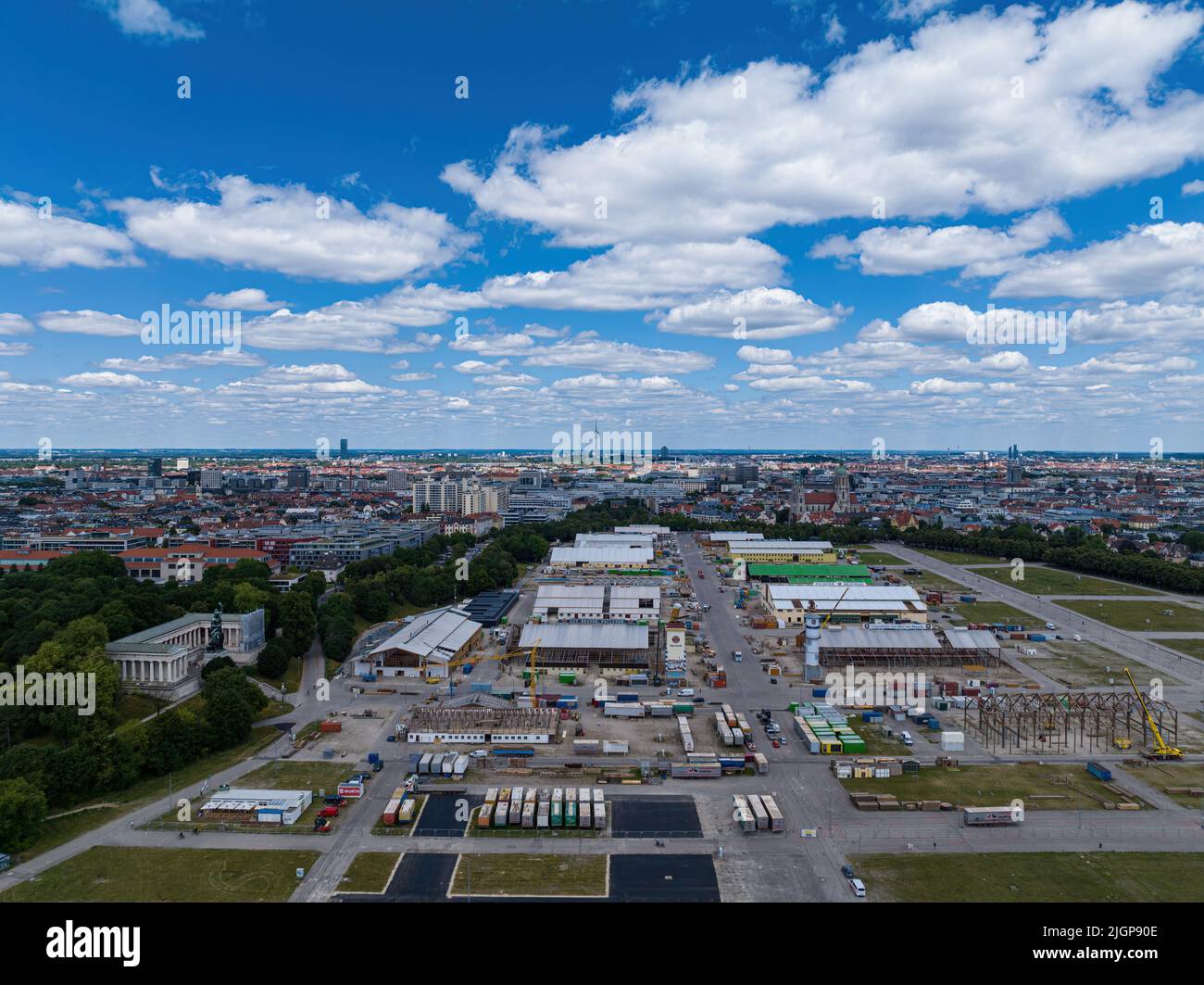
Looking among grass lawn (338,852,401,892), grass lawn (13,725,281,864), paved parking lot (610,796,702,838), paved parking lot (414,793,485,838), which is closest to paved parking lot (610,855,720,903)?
paved parking lot (610,796,702,838)

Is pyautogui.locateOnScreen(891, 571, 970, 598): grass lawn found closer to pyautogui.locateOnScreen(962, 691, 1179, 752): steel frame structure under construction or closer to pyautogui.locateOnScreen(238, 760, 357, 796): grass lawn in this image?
pyautogui.locateOnScreen(962, 691, 1179, 752): steel frame structure under construction

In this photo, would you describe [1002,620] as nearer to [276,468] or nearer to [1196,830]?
[1196,830]

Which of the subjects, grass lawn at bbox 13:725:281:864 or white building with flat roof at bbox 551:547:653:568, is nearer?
grass lawn at bbox 13:725:281:864

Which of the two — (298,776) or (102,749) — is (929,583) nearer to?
(298,776)

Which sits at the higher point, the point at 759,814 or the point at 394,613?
the point at 394,613

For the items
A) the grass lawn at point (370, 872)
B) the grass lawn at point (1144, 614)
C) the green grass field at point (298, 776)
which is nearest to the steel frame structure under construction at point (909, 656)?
the grass lawn at point (1144, 614)

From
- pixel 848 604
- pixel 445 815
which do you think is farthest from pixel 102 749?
pixel 848 604
